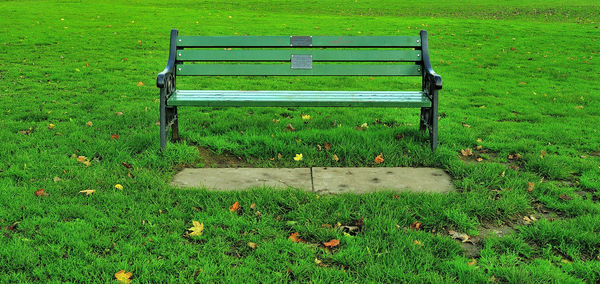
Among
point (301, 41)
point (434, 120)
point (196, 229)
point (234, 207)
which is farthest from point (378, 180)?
point (301, 41)

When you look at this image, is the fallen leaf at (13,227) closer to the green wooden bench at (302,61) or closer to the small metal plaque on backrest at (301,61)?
A: the green wooden bench at (302,61)

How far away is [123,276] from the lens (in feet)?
8.29

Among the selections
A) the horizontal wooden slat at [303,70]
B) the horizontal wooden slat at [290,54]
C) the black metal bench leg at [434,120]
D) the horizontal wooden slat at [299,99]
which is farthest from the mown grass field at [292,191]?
the horizontal wooden slat at [290,54]

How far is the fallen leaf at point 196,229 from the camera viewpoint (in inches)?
116

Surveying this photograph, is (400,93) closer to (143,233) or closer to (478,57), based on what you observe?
(143,233)

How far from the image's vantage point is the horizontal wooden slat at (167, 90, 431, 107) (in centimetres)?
433

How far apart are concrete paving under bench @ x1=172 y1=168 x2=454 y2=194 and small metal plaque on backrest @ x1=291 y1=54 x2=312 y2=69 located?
135 centimetres

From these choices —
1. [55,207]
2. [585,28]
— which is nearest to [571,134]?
[55,207]

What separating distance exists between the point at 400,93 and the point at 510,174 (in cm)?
133

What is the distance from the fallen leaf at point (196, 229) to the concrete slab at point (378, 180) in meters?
0.94

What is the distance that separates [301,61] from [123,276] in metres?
3.01

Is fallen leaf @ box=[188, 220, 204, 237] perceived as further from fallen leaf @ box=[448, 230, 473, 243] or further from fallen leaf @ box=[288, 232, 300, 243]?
fallen leaf @ box=[448, 230, 473, 243]

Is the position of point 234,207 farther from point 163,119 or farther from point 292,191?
point 163,119

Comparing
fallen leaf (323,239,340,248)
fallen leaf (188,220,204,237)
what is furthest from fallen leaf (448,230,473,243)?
fallen leaf (188,220,204,237)
